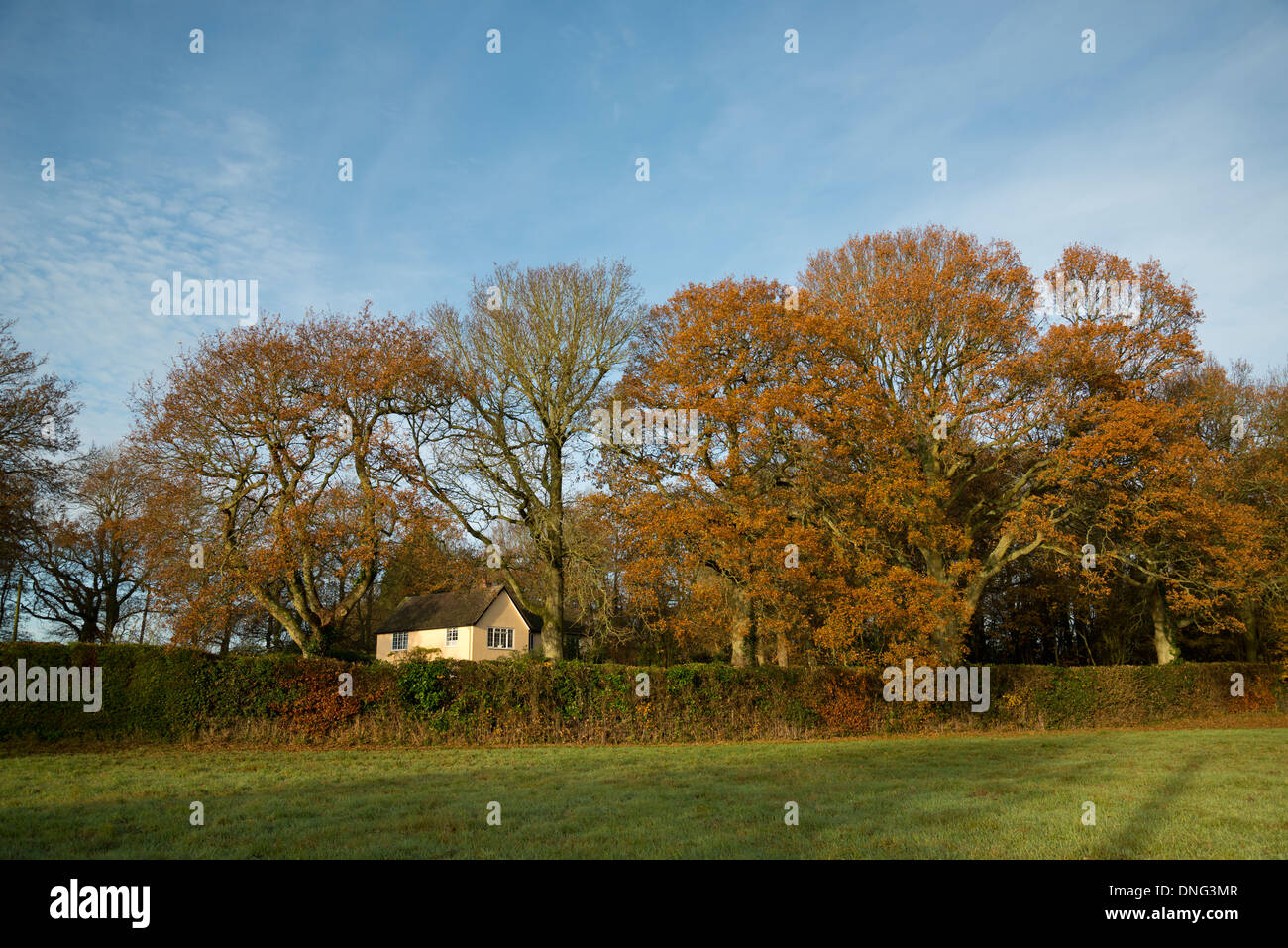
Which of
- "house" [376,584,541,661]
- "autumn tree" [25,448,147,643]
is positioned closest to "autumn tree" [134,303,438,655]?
"autumn tree" [25,448,147,643]

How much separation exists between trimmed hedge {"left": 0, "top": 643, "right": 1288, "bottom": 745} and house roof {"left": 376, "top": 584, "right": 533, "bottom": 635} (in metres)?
31.5

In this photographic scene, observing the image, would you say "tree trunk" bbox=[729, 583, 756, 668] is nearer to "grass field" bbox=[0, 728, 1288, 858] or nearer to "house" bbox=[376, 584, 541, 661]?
"grass field" bbox=[0, 728, 1288, 858]

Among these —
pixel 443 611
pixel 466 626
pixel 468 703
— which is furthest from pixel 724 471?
pixel 443 611

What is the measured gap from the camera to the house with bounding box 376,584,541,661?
51844 millimetres

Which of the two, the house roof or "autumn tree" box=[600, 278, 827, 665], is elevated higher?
"autumn tree" box=[600, 278, 827, 665]

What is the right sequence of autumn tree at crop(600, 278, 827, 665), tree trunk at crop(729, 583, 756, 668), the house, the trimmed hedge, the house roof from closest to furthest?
the trimmed hedge < autumn tree at crop(600, 278, 827, 665) < tree trunk at crop(729, 583, 756, 668) < the house < the house roof

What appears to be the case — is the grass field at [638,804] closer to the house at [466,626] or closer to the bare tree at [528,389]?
the bare tree at [528,389]

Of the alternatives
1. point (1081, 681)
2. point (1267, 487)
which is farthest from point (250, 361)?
point (1267, 487)

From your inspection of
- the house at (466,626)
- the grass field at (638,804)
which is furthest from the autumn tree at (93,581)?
the grass field at (638,804)

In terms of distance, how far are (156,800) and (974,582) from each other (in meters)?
23.7

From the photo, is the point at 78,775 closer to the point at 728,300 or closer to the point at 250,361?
the point at 250,361

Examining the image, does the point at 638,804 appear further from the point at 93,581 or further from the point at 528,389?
the point at 93,581

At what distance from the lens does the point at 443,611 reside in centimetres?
5391

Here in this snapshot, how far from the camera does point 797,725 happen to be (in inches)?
866
